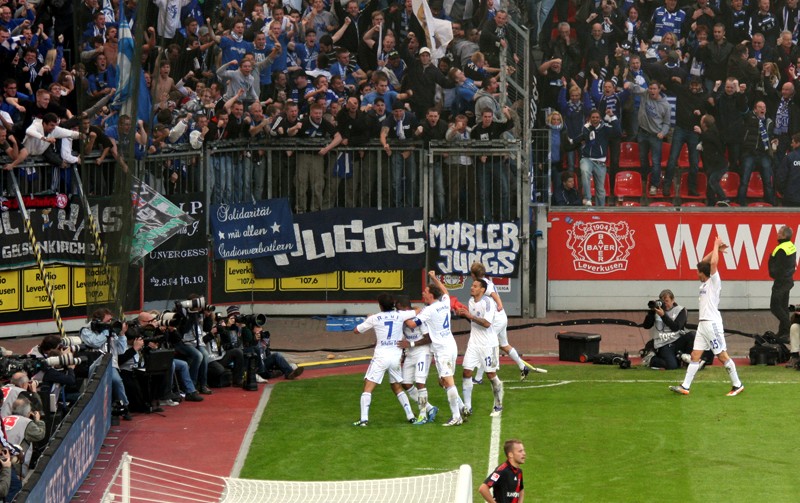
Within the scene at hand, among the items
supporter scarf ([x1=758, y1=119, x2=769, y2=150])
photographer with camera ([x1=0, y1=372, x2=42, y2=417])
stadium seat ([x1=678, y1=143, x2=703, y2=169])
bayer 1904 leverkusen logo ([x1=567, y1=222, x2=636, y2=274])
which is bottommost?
photographer with camera ([x1=0, y1=372, x2=42, y2=417])

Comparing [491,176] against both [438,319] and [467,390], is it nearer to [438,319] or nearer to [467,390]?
[467,390]

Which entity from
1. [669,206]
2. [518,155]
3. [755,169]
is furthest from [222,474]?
[755,169]

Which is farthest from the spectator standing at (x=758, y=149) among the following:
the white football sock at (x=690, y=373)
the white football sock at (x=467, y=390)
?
the white football sock at (x=467, y=390)

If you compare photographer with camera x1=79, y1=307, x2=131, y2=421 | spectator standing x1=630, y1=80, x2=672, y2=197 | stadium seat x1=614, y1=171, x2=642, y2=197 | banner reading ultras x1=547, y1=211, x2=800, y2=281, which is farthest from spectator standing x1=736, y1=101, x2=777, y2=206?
photographer with camera x1=79, y1=307, x2=131, y2=421

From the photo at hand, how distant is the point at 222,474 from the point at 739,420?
6.93 m

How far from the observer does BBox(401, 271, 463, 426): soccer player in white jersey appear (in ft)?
56.7

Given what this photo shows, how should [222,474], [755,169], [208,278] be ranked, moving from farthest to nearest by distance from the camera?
[755,169], [208,278], [222,474]

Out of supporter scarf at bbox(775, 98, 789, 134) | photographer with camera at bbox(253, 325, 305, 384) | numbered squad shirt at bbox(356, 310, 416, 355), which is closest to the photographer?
numbered squad shirt at bbox(356, 310, 416, 355)

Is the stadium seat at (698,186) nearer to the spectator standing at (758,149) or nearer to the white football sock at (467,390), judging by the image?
the spectator standing at (758,149)

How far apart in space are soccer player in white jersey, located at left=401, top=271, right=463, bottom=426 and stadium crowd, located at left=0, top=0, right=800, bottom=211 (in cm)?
772

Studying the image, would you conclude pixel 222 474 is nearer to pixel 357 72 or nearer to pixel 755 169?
pixel 357 72

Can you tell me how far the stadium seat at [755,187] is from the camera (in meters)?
27.9

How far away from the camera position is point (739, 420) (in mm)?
17844

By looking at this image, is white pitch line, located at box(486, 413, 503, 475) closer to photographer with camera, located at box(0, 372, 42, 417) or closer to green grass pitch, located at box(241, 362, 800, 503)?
green grass pitch, located at box(241, 362, 800, 503)
